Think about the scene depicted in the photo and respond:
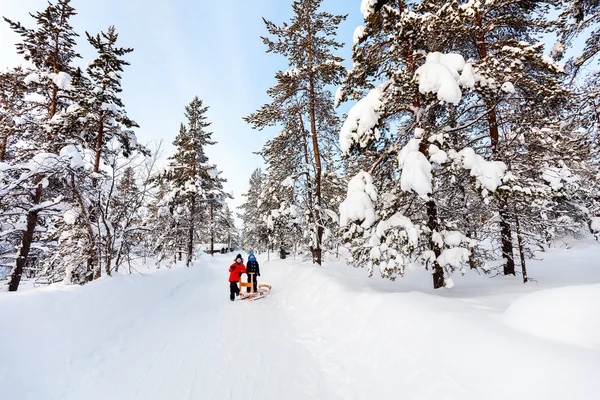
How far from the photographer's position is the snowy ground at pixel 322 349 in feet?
9.32

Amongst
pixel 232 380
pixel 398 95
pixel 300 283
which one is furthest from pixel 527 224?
pixel 232 380

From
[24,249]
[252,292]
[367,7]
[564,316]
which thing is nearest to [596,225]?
[564,316]

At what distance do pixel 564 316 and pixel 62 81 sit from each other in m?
17.5

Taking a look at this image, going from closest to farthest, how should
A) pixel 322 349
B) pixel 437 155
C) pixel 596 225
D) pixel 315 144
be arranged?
pixel 322 349
pixel 437 155
pixel 315 144
pixel 596 225

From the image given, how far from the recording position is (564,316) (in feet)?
10.5

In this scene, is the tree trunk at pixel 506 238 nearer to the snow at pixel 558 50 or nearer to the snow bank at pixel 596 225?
the snow at pixel 558 50

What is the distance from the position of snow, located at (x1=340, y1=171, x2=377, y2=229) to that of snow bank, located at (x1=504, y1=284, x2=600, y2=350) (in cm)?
300

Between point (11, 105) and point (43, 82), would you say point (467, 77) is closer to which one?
point (43, 82)

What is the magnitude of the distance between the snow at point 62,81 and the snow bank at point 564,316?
1703cm

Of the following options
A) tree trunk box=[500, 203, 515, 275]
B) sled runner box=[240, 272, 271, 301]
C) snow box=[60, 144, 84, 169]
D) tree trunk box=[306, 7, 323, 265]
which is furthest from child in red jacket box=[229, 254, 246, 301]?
tree trunk box=[500, 203, 515, 275]

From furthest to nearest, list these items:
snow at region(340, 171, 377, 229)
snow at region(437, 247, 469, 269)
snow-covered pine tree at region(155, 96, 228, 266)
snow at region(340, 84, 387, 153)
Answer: snow-covered pine tree at region(155, 96, 228, 266) → snow at region(340, 84, 387, 153) → snow at region(340, 171, 377, 229) → snow at region(437, 247, 469, 269)

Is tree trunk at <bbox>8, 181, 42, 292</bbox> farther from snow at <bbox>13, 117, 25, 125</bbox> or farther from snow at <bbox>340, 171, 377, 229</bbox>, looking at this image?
snow at <bbox>340, 171, 377, 229</bbox>

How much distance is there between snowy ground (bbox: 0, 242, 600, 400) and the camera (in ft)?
9.32

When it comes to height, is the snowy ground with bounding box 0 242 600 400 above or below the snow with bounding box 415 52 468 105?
below
